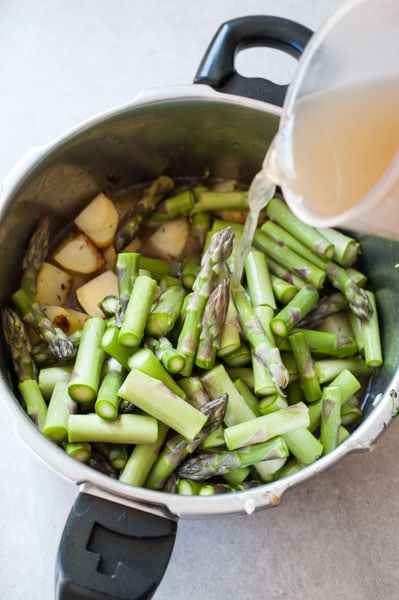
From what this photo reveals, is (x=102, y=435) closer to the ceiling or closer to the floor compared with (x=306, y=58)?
closer to the floor

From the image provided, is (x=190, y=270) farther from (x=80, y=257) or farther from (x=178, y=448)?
(x=178, y=448)

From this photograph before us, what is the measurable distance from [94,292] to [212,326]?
275mm

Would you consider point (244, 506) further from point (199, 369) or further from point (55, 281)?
point (55, 281)

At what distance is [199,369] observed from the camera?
129cm

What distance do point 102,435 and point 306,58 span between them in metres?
0.68

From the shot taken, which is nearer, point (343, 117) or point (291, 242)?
point (343, 117)

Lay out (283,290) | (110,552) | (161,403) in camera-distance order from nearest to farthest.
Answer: (110,552) < (161,403) < (283,290)

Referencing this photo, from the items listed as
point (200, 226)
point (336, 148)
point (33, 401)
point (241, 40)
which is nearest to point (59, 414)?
point (33, 401)

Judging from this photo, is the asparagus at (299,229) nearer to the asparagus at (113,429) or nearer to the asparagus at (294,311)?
the asparagus at (294,311)

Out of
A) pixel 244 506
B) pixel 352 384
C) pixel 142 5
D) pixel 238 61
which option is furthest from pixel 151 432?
pixel 142 5

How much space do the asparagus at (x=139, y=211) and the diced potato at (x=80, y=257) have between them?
5 cm

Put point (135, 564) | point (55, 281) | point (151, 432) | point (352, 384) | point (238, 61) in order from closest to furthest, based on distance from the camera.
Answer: point (135, 564)
point (151, 432)
point (352, 384)
point (55, 281)
point (238, 61)

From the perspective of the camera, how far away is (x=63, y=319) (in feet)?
4.43

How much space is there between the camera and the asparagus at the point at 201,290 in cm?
124
